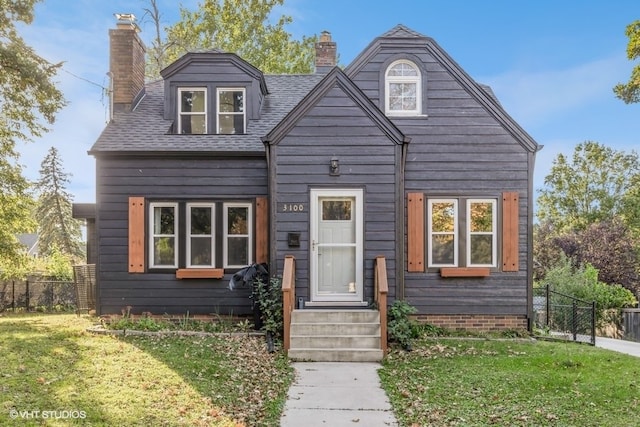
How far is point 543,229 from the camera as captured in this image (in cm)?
2811

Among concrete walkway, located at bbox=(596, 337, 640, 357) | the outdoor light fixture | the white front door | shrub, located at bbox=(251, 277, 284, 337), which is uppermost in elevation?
the outdoor light fixture

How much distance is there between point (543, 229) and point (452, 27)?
1628 centimetres

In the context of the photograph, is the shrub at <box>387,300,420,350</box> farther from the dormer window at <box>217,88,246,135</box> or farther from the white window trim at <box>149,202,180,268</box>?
the dormer window at <box>217,88,246,135</box>

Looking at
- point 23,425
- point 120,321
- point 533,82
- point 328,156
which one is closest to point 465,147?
point 328,156

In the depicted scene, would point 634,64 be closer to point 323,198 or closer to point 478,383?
point 323,198

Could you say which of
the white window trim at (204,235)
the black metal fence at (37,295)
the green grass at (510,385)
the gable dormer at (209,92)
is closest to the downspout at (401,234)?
the green grass at (510,385)

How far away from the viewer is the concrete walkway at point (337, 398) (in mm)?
4961

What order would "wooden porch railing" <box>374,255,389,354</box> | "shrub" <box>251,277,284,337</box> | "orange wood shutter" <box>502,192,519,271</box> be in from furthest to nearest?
"orange wood shutter" <box>502,192,519,271</box>, "shrub" <box>251,277,284,337</box>, "wooden porch railing" <box>374,255,389,354</box>

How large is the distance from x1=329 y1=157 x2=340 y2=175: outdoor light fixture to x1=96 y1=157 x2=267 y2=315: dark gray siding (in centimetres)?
179

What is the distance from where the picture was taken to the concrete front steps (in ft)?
24.5

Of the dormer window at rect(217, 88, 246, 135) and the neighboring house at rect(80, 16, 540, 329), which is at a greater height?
the dormer window at rect(217, 88, 246, 135)

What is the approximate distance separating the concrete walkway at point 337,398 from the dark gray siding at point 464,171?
3.01 meters

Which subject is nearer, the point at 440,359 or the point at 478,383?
the point at 478,383

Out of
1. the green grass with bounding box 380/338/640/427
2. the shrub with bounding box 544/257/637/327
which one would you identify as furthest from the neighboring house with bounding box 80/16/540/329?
the shrub with bounding box 544/257/637/327
